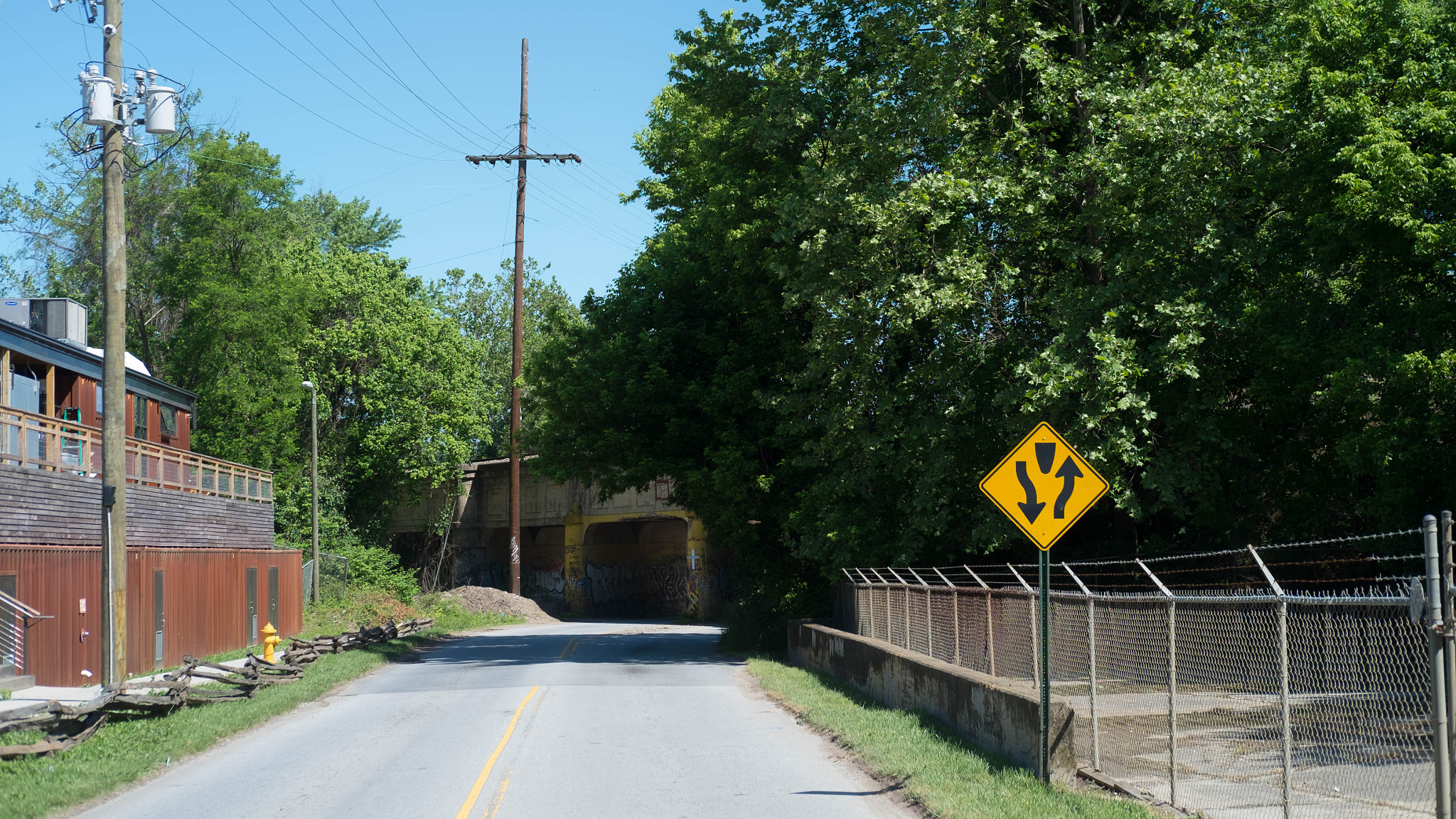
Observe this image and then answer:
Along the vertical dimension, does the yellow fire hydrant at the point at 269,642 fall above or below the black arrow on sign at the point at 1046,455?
below

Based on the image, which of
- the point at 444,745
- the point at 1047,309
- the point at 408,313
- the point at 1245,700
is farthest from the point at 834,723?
the point at 408,313

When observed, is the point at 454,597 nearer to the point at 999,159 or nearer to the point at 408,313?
the point at 408,313

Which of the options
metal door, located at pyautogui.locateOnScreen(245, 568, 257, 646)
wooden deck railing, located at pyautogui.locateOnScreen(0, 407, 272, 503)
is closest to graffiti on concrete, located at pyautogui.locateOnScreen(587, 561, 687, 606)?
wooden deck railing, located at pyautogui.locateOnScreen(0, 407, 272, 503)

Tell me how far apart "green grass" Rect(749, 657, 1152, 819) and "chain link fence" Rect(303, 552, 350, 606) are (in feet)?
99.2

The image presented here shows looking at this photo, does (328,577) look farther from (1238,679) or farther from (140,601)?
(1238,679)

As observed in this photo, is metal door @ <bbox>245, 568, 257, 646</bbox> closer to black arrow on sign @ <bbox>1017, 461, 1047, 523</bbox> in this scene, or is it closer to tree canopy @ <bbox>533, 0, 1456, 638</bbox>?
tree canopy @ <bbox>533, 0, 1456, 638</bbox>

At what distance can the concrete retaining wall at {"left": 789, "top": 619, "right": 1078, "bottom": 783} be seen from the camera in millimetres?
10297

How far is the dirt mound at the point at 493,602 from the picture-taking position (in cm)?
4772

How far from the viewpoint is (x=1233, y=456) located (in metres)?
19.0

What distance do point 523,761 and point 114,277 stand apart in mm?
9783

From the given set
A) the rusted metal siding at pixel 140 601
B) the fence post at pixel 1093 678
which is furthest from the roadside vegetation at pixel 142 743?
the fence post at pixel 1093 678

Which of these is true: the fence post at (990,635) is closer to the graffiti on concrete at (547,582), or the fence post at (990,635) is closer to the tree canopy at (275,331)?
the tree canopy at (275,331)

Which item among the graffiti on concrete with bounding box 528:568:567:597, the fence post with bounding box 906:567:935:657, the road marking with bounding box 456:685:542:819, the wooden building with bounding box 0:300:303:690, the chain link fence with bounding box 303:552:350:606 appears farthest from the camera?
the graffiti on concrete with bounding box 528:568:567:597

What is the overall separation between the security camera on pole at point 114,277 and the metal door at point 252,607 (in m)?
14.1
